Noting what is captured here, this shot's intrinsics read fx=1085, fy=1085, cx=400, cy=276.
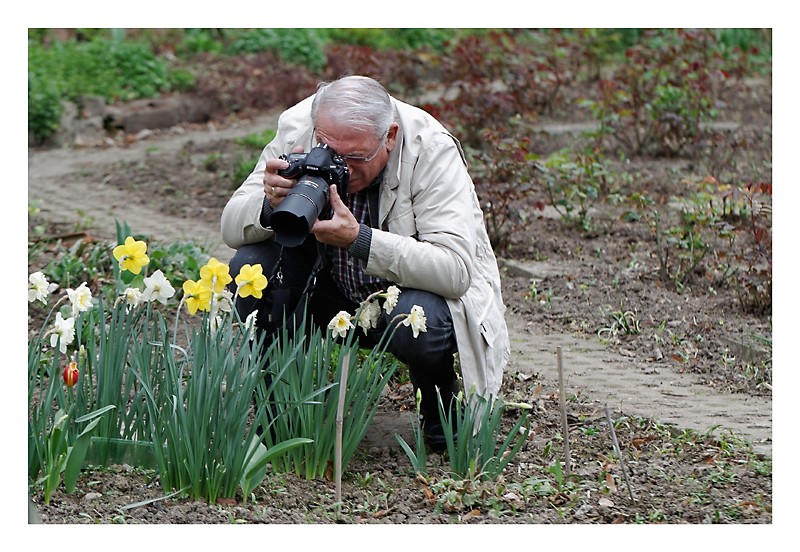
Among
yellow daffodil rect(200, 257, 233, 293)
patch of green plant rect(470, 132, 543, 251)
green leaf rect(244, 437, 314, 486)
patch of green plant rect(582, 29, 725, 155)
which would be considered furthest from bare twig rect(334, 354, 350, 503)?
patch of green plant rect(582, 29, 725, 155)

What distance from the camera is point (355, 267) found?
3.17 meters

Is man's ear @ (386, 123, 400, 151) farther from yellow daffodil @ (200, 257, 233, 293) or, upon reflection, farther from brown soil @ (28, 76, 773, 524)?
brown soil @ (28, 76, 773, 524)

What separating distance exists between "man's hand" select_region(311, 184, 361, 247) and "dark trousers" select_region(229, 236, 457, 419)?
21 centimetres

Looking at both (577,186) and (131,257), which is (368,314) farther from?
(577,186)

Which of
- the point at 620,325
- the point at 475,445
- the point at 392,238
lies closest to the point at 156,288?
the point at 392,238

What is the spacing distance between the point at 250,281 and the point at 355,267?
608 mm

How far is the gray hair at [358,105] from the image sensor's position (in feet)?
9.58

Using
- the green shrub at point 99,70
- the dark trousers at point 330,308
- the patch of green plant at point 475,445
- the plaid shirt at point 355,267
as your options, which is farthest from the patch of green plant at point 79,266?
the green shrub at point 99,70

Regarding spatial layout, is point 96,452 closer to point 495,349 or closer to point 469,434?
point 469,434

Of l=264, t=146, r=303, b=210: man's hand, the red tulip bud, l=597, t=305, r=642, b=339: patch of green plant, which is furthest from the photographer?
l=597, t=305, r=642, b=339: patch of green plant

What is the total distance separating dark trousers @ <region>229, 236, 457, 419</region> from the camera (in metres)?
2.97

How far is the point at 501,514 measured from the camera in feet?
8.88

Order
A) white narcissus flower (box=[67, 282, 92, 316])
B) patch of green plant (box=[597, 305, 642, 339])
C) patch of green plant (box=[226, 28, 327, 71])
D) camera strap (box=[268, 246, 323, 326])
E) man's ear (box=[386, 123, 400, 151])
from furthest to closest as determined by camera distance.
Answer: patch of green plant (box=[226, 28, 327, 71]), patch of green plant (box=[597, 305, 642, 339]), camera strap (box=[268, 246, 323, 326]), man's ear (box=[386, 123, 400, 151]), white narcissus flower (box=[67, 282, 92, 316])

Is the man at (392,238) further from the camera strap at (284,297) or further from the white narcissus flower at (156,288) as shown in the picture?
the white narcissus flower at (156,288)
